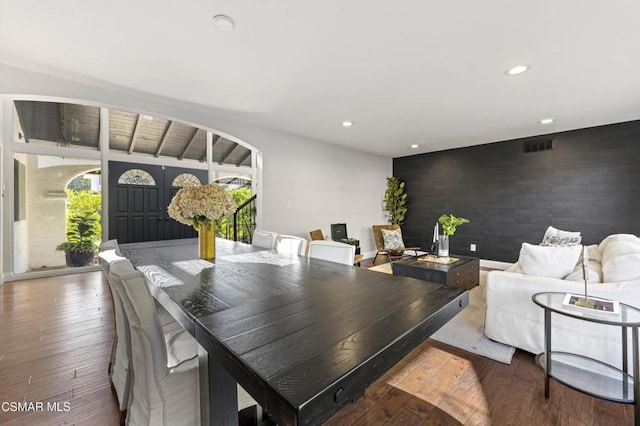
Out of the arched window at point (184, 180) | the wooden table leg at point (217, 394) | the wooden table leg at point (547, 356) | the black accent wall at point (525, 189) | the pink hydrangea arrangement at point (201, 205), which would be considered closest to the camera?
the wooden table leg at point (217, 394)

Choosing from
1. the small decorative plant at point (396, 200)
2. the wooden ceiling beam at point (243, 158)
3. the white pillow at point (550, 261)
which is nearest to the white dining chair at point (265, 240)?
the white pillow at point (550, 261)

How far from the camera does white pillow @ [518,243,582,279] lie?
7.24 ft

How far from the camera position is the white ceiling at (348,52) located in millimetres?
1780

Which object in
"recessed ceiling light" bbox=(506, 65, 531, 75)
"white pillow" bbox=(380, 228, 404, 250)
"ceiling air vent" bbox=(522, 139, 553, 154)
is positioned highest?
"recessed ceiling light" bbox=(506, 65, 531, 75)

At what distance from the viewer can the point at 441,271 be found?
10.3 ft

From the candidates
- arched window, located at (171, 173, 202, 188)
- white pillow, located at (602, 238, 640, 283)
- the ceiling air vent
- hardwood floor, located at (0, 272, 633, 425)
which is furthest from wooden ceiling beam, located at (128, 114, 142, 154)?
the ceiling air vent

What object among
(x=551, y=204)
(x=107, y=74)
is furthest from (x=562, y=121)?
(x=107, y=74)

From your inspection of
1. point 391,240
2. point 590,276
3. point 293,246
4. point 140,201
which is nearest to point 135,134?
point 140,201

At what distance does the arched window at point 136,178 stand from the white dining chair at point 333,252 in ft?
15.2

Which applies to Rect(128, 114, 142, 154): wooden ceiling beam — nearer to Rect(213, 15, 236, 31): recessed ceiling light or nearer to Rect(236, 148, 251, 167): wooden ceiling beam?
Rect(236, 148, 251, 167): wooden ceiling beam

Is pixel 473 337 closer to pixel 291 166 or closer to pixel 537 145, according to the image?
pixel 291 166

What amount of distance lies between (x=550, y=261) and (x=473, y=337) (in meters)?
0.92

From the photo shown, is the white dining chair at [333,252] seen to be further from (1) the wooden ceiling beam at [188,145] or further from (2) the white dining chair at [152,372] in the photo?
(1) the wooden ceiling beam at [188,145]

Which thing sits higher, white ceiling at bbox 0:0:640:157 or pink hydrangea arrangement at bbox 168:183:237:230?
white ceiling at bbox 0:0:640:157
